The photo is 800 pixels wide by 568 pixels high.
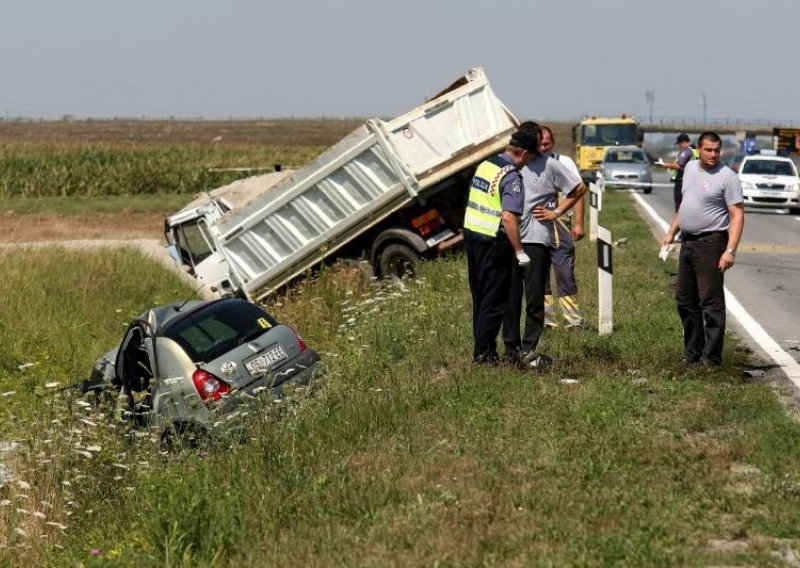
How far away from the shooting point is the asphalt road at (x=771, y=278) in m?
13.0

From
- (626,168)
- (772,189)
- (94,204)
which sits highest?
(772,189)

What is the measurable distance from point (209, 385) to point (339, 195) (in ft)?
27.7

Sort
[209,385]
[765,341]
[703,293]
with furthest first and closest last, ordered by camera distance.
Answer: [765,341]
[209,385]
[703,293]

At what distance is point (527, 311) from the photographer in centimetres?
1038

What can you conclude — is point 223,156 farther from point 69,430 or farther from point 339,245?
point 69,430

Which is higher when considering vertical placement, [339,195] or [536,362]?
[536,362]

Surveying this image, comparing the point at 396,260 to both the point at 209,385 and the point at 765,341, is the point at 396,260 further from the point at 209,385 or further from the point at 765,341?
the point at 209,385

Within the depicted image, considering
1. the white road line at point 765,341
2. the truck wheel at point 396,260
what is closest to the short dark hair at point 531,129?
the white road line at point 765,341

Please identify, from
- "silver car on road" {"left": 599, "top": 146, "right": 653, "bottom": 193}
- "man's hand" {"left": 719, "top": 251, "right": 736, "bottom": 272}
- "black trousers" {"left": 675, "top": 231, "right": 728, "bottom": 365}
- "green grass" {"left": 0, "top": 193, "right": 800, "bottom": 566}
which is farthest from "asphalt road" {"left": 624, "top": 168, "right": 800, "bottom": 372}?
"silver car on road" {"left": 599, "top": 146, "right": 653, "bottom": 193}

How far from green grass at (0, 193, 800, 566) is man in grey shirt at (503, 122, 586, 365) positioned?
338 millimetres

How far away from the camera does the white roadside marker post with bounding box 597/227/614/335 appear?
1198 centimetres

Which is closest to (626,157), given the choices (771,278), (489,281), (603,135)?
(603,135)

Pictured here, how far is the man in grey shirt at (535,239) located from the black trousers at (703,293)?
1.11m

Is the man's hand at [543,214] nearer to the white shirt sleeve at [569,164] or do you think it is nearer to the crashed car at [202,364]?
the white shirt sleeve at [569,164]
